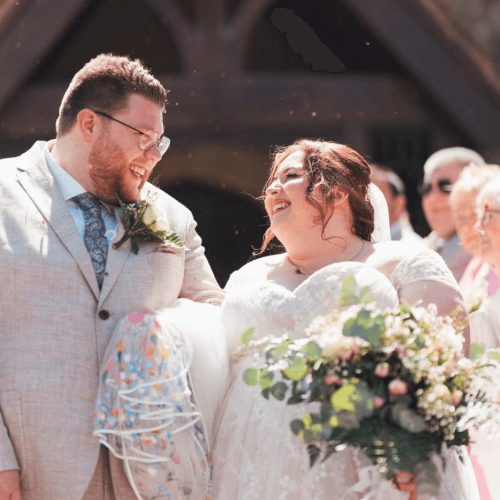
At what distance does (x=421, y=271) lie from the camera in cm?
434

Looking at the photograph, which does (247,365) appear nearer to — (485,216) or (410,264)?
(410,264)

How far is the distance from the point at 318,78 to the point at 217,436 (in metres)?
6.56

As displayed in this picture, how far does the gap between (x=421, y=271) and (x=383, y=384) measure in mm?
560

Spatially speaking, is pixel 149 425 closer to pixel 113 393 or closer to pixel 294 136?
pixel 113 393

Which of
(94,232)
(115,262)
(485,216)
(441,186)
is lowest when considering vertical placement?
(115,262)

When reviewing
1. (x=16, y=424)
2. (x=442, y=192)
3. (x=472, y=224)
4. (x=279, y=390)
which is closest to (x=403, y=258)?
(x=279, y=390)

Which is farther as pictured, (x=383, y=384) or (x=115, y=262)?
(x=115, y=262)

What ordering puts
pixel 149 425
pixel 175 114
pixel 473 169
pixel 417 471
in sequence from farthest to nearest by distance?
pixel 175 114
pixel 473 169
pixel 149 425
pixel 417 471

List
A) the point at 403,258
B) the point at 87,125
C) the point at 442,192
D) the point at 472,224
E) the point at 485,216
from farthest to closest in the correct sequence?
the point at 442,192
the point at 472,224
the point at 485,216
the point at 87,125
the point at 403,258

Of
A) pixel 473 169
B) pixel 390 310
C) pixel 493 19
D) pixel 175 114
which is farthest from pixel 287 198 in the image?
pixel 493 19

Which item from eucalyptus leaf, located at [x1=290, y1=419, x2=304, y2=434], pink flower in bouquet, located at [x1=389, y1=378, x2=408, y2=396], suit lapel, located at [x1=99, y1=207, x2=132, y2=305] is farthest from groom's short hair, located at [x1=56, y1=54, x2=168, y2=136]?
pink flower in bouquet, located at [x1=389, y1=378, x2=408, y2=396]

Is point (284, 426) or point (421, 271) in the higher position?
point (421, 271)

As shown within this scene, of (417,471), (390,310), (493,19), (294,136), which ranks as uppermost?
(493,19)

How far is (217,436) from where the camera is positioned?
4344mm
